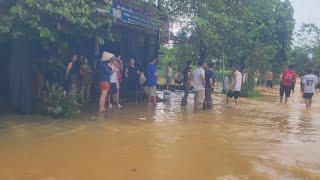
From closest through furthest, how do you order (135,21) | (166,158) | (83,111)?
(166,158)
(83,111)
(135,21)

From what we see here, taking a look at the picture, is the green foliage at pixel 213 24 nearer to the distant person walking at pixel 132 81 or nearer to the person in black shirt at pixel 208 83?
the person in black shirt at pixel 208 83

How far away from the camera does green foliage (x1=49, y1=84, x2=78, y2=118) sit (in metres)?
11.7

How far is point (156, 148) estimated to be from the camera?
859 cm

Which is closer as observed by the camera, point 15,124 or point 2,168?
point 2,168

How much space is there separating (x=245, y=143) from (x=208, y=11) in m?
8.21

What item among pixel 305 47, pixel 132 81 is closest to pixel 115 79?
pixel 132 81

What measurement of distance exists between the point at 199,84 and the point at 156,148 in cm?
639

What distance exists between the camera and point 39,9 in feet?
32.6

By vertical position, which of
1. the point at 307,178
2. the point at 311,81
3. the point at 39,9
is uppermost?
the point at 39,9

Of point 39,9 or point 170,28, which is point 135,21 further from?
point 39,9

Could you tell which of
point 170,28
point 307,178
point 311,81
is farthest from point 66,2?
point 311,81

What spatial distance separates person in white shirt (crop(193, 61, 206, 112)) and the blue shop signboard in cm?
276

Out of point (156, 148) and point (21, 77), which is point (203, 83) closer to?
point (21, 77)

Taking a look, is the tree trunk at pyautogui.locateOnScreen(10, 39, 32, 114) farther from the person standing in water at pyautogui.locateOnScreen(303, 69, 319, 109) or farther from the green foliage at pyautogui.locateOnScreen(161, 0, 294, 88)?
the person standing in water at pyautogui.locateOnScreen(303, 69, 319, 109)
